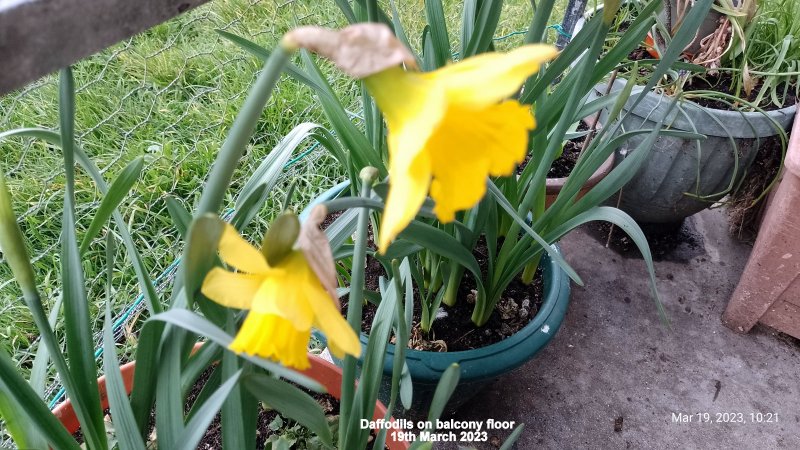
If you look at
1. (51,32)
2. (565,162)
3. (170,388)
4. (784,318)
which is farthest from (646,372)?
(51,32)

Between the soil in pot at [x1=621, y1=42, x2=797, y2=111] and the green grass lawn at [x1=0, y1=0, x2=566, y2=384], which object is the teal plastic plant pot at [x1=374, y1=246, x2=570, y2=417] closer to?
the green grass lawn at [x1=0, y1=0, x2=566, y2=384]

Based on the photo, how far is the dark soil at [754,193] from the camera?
61.4 inches

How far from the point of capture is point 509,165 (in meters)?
0.35

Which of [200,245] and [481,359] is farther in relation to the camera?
[481,359]

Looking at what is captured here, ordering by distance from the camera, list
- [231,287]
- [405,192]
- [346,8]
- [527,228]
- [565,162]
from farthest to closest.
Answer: [565,162] < [346,8] < [527,228] < [231,287] < [405,192]

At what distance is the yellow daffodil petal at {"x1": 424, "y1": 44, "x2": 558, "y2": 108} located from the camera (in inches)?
12.2

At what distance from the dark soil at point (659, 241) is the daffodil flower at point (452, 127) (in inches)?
57.0

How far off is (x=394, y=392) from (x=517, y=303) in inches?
21.4

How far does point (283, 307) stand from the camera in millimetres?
387

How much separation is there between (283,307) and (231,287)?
0.05 m

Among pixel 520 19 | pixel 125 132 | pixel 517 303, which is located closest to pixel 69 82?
pixel 517 303

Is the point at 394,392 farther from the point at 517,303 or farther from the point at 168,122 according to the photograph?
the point at 168,122

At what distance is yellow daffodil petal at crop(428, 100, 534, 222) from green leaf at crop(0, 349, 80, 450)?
0.45 metres

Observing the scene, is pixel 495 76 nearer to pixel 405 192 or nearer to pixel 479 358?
pixel 405 192
